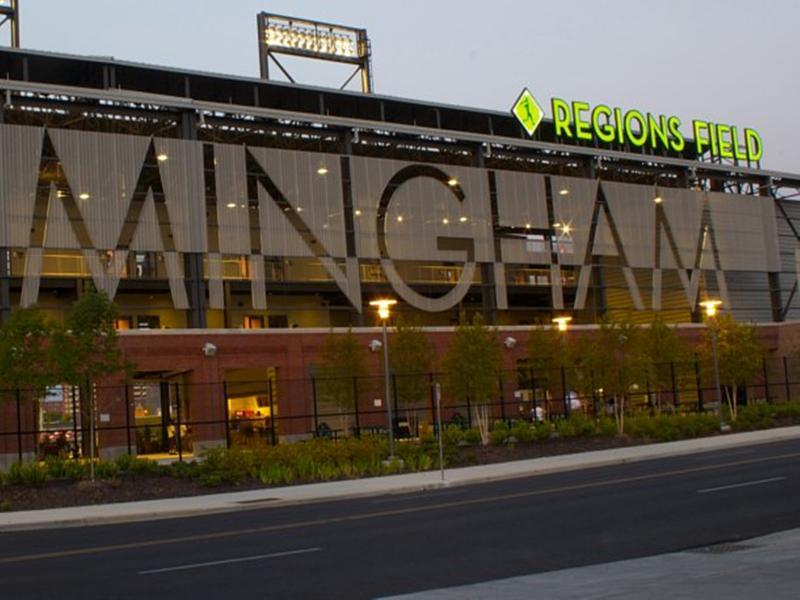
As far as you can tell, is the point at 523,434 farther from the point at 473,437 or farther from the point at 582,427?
the point at 582,427

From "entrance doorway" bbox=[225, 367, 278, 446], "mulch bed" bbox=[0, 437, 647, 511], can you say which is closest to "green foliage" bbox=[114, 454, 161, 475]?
"mulch bed" bbox=[0, 437, 647, 511]

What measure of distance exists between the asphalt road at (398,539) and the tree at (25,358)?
11191mm

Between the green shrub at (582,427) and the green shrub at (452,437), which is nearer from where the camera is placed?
the green shrub at (452,437)

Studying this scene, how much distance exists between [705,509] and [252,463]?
56.9 feet

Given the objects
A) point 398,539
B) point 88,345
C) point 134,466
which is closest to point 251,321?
point 134,466

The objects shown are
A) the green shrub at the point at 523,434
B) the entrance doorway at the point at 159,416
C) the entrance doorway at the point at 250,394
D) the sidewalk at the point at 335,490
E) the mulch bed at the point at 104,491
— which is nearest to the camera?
the sidewalk at the point at 335,490

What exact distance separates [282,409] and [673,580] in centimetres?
4474

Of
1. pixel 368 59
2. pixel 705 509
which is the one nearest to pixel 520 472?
pixel 705 509

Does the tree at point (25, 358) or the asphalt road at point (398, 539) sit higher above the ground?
the tree at point (25, 358)

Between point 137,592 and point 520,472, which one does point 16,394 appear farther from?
point 137,592

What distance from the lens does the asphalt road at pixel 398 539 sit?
1225 centimetres

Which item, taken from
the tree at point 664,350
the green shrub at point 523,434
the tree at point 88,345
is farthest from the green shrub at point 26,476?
the tree at point 664,350

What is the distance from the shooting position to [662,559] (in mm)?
11977

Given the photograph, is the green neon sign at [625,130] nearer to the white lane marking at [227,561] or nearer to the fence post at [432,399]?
the fence post at [432,399]
